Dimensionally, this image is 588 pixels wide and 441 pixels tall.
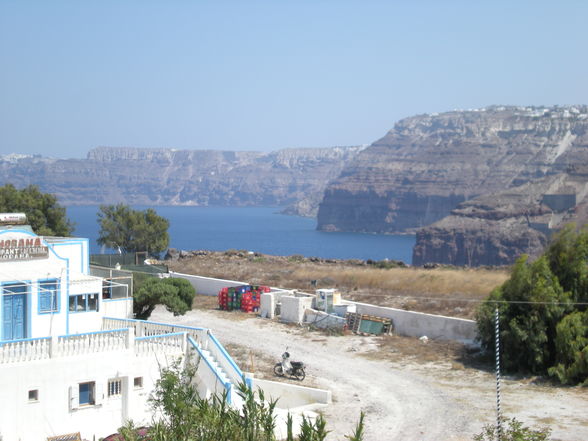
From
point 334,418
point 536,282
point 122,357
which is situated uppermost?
point 536,282

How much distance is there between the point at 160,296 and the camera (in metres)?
29.0

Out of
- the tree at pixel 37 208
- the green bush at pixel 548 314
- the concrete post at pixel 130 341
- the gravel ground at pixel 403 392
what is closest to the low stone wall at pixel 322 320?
the gravel ground at pixel 403 392

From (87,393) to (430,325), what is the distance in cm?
1542

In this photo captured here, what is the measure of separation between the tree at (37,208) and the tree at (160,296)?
18.8 m

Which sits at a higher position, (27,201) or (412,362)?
(27,201)

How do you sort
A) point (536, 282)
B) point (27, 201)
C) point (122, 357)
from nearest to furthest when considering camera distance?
point (122, 357) < point (536, 282) < point (27, 201)

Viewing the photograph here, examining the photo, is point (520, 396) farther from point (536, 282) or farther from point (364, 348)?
point (364, 348)

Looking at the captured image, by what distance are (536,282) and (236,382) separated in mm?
11111

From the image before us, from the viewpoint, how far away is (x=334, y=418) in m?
20.3

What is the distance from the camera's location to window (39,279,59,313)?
21.8 meters

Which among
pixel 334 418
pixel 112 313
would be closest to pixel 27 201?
pixel 112 313

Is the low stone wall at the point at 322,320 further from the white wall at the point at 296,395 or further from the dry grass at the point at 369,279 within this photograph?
the white wall at the point at 296,395

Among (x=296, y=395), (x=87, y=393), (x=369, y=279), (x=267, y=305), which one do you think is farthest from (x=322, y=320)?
(x=87, y=393)

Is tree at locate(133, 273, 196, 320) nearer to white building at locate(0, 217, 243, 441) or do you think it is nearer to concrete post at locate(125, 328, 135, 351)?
white building at locate(0, 217, 243, 441)
